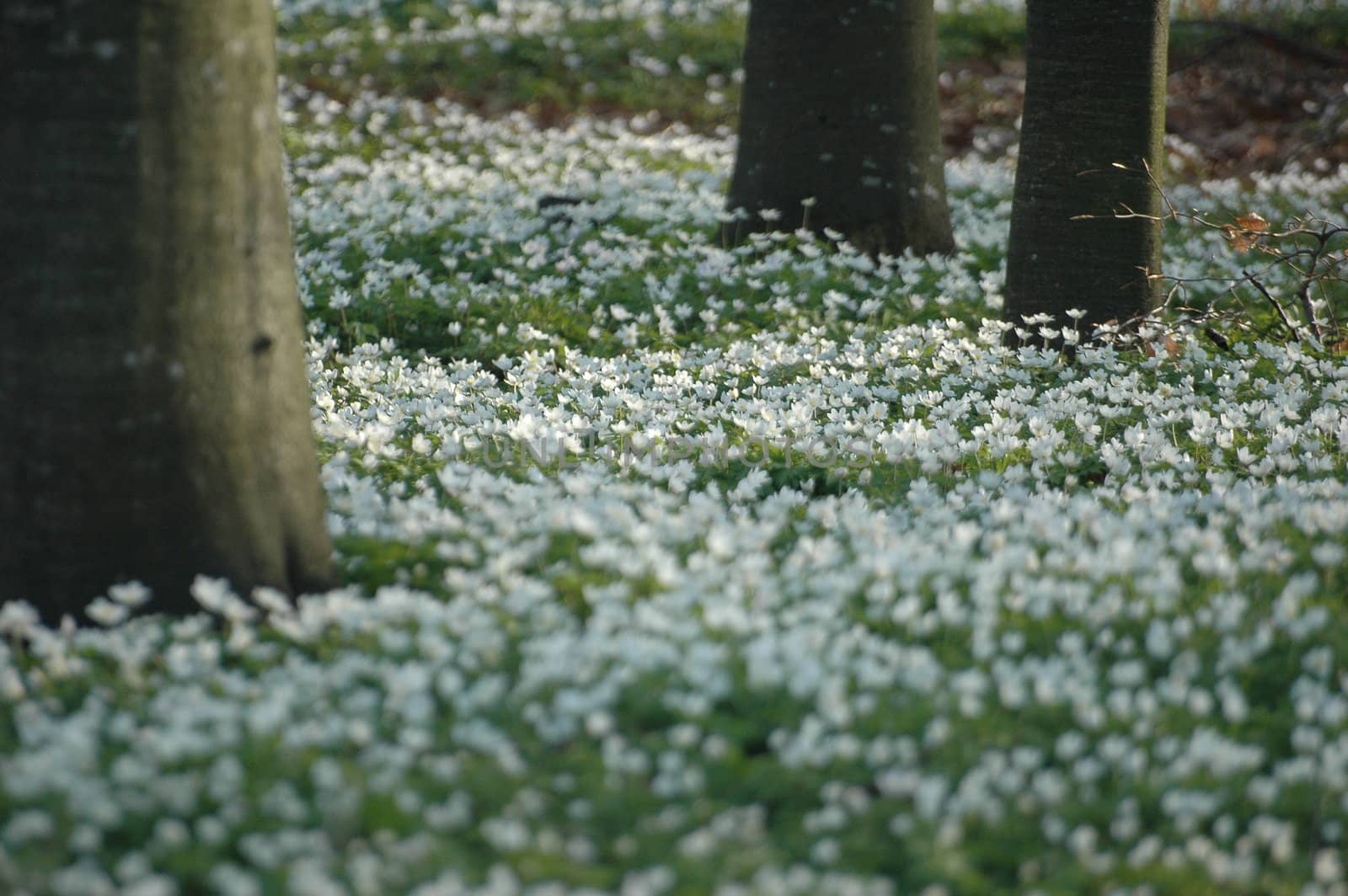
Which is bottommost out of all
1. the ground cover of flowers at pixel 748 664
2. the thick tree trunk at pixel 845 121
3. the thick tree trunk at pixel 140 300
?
the ground cover of flowers at pixel 748 664

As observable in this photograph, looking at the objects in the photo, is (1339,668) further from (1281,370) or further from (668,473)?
(1281,370)

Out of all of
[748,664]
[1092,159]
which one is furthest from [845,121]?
[748,664]

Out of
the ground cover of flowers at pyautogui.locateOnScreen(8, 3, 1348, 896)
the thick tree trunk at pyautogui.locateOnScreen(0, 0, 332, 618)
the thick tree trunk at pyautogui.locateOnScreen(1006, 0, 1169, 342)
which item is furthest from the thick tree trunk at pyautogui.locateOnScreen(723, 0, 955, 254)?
the thick tree trunk at pyautogui.locateOnScreen(0, 0, 332, 618)

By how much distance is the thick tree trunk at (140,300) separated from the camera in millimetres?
3041

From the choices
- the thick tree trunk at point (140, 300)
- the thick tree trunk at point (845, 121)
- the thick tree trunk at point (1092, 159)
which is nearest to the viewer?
the thick tree trunk at point (140, 300)

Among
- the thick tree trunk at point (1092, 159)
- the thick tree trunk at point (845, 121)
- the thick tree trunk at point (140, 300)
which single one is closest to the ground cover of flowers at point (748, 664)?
the thick tree trunk at point (140, 300)

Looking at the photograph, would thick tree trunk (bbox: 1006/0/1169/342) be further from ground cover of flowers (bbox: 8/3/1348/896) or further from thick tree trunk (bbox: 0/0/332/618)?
thick tree trunk (bbox: 0/0/332/618)

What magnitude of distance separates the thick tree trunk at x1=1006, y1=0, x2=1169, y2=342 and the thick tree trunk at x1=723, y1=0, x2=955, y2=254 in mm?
1971

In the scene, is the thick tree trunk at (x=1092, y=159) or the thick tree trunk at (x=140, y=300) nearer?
the thick tree trunk at (x=140, y=300)

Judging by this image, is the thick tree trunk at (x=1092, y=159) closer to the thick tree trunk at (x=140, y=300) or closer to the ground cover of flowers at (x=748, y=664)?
the ground cover of flowers at (x=748, y=664)

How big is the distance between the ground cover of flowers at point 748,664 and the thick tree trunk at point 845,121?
10.1ft

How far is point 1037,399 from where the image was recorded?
5.91 metres

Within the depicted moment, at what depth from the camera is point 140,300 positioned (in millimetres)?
3125

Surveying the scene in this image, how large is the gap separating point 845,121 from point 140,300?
256 inches
